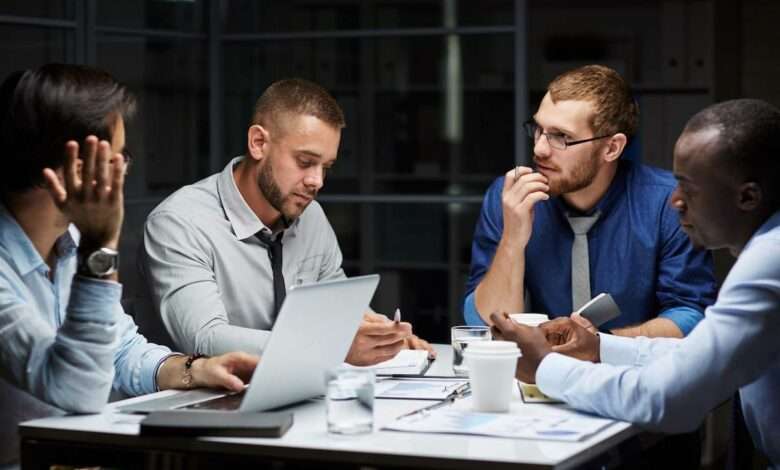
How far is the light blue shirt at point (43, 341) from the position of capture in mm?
1854

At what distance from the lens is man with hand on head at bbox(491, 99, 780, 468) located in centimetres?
178

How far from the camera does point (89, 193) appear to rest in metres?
1.87

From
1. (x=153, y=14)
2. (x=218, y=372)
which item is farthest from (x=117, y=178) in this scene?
(x=153, y=14)

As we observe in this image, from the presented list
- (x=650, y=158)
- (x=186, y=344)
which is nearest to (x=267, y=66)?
(x=650, y=158)

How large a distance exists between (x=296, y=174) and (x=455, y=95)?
2.41 m

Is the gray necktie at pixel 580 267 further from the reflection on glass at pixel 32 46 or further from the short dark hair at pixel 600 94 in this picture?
the reflection on glass at pixel 32 46

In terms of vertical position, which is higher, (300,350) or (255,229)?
(255,229)

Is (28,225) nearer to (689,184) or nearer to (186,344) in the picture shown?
(186,344)

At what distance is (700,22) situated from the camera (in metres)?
5.63

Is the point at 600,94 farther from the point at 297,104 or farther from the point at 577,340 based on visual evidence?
the point at 577,340

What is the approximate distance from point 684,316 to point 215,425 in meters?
1.37

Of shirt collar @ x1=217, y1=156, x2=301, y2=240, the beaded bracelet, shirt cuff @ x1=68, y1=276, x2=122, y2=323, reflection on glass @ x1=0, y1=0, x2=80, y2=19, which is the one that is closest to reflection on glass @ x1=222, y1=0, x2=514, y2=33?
reflection on glass @ x1=0, y1=0, x2=80, y2=19

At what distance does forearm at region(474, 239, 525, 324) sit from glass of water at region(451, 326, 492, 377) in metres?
0.54

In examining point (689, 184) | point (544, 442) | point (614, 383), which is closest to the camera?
point (544, 442)
